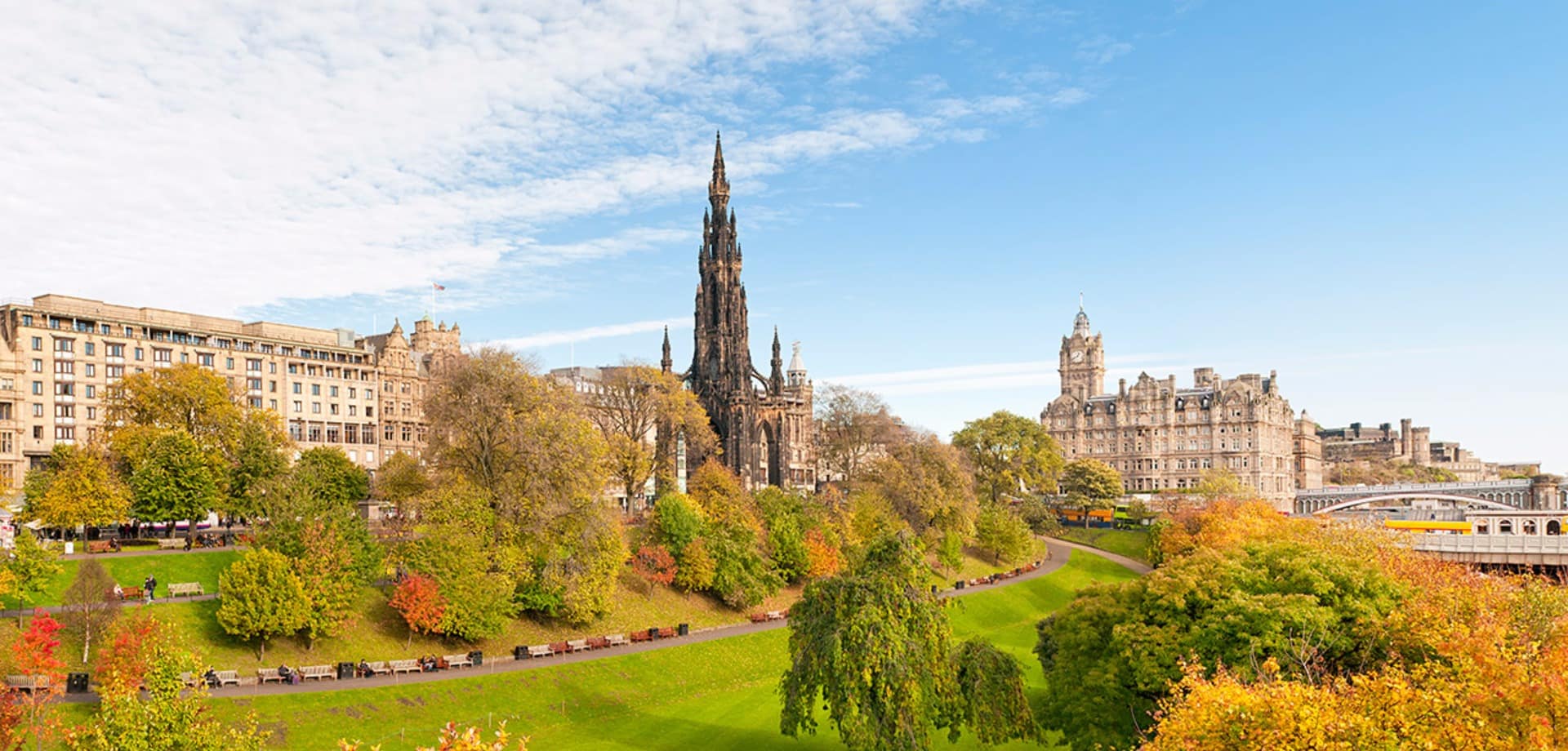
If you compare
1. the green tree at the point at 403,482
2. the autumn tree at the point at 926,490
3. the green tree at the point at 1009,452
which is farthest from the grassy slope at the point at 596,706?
the green tree at the point at 1009,452

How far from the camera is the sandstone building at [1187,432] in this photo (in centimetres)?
17288

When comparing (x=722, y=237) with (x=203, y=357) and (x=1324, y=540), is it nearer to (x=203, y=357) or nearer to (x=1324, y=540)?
(x=203, y=357)

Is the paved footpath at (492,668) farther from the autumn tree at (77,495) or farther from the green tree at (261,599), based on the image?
the autumn tree at (77,495)

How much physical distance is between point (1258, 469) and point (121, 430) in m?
154

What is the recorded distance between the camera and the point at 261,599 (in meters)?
55.1

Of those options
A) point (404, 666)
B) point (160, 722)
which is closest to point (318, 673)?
point (404, 666)

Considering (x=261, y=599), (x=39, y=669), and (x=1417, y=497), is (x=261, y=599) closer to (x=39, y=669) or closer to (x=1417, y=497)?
(x=39, y=669)

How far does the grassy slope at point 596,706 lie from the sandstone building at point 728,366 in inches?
2036

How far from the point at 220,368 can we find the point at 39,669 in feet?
237

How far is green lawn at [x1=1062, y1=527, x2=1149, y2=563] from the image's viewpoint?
12238 cm

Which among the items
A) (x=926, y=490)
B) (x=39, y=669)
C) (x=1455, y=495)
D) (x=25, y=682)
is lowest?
(x=25, y=682)

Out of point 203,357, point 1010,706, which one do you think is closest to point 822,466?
point 203,357

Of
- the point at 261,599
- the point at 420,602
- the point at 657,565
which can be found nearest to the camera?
the point at 261,599

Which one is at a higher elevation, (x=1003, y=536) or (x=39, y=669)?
(x=39, y=669)
